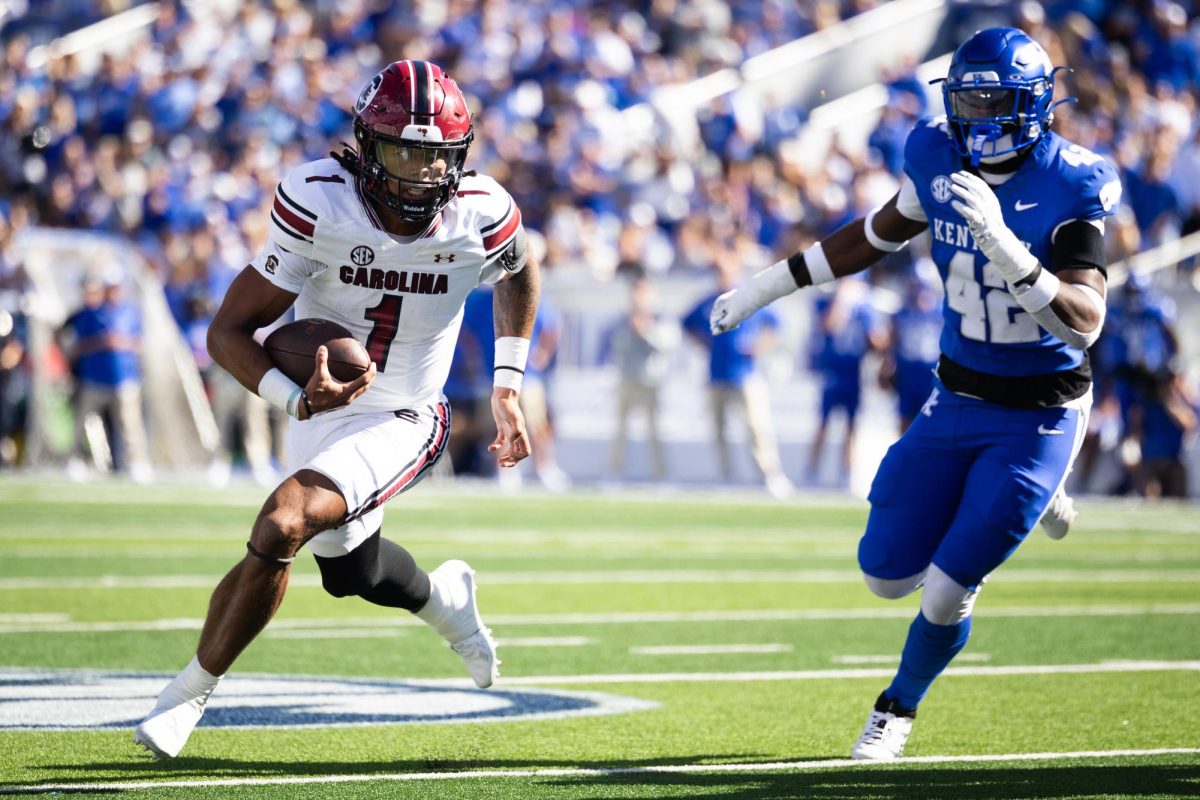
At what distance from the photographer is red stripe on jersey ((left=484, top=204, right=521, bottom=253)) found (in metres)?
4.76

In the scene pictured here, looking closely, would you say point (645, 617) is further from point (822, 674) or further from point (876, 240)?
point (876, 240)

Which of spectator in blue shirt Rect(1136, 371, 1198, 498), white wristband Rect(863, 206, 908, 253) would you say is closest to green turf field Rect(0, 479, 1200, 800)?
white wristband Rect(863, 206, 908, 253)

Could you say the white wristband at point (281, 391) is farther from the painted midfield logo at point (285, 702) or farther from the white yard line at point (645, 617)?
the white yard line at point (645, 617)

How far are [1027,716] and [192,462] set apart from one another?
40.0 feet

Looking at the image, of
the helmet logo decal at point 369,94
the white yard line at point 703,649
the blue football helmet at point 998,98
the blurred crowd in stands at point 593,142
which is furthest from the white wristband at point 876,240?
the blurred crowd in stands at point 593,142

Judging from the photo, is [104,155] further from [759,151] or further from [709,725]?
[709,725]

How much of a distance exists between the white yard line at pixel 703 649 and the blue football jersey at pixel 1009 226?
201 cm

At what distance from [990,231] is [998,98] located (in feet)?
1.74

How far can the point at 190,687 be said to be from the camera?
4.26 metres

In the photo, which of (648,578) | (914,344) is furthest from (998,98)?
(914,344)

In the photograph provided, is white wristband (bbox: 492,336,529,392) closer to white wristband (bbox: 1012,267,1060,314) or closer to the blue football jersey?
the blue football jersey

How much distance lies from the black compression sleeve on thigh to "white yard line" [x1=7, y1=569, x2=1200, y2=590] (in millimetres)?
3606

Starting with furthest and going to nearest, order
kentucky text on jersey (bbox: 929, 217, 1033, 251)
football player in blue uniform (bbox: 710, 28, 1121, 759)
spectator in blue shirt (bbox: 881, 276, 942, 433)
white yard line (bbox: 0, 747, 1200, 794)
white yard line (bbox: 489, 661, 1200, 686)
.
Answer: spectator in blue shirt (bbox: 881, 276, 942, 433) → white yard line (bbox: 489, 661, 1200, 686) → kentucky text on jersey (bbox: 929, 217, 1033, 251) → football player in blue uniform (bbox: 710, 28, 1121, 759) → white yard line (bbox: 0, 747, 1200, 794)

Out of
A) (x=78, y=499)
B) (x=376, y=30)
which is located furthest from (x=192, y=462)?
(x=376, y=30)
